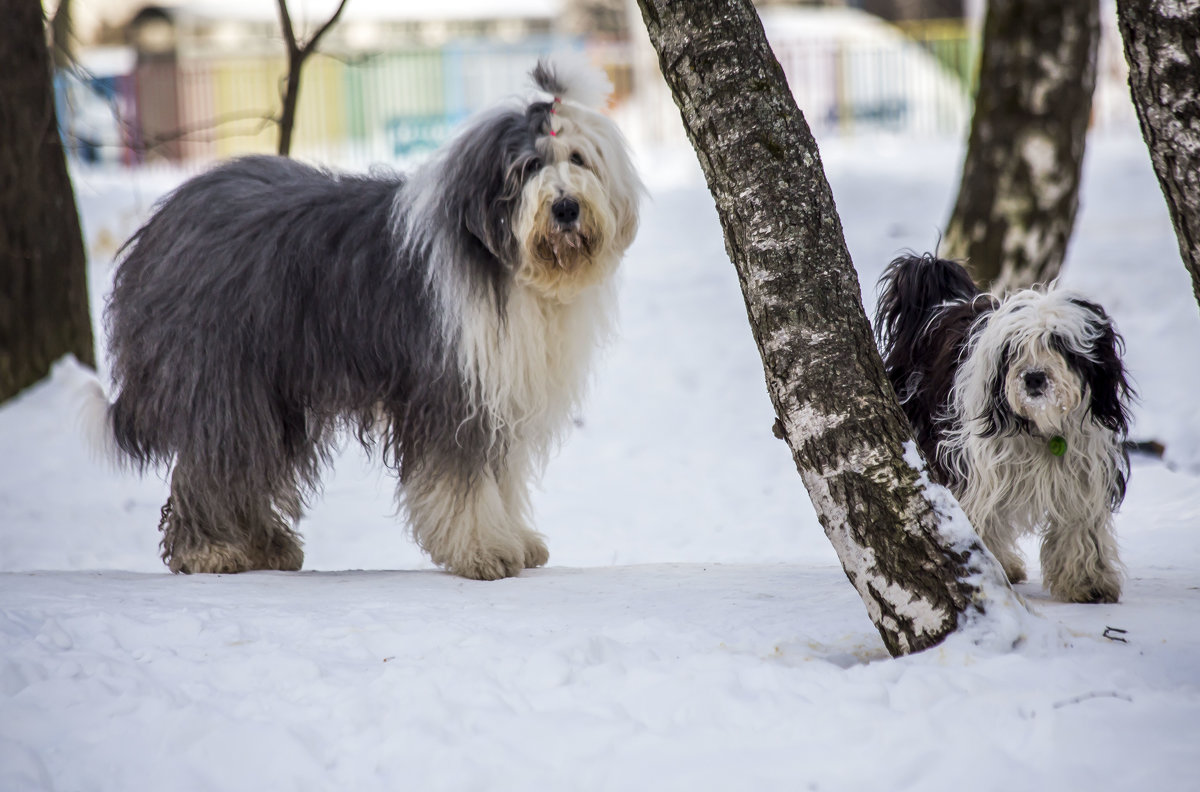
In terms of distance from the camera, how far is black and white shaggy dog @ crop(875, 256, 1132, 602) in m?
3.76

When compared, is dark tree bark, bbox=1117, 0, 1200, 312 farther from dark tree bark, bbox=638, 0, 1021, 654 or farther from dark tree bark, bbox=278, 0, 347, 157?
dark tree bark, bbox=278, 0, 347, 157

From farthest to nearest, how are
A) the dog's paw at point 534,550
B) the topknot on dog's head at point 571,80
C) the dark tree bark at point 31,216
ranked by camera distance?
the dark tree bark at point 31,216
the dog's paw at point 534,550
the topknot on dog's head at point 571,80

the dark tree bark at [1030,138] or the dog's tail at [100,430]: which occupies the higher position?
the dark tree bark at [1030,138]

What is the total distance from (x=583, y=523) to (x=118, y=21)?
23.8m

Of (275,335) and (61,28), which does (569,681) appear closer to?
(275,335)

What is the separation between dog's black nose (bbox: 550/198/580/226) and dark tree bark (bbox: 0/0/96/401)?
3604mm

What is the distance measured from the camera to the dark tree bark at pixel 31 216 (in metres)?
6.23

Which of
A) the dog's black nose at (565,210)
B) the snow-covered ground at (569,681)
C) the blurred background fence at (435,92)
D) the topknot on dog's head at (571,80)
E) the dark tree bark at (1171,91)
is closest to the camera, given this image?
the snow-covered ground at (569,681)

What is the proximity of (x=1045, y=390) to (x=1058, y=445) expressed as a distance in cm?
22

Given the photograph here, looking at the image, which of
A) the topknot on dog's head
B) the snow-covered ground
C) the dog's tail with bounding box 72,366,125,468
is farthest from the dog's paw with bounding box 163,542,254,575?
the topknot on dog's head

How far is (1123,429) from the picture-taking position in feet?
12.8

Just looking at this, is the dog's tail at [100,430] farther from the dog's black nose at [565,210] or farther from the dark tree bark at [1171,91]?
the dark tree bark at [1171,91]

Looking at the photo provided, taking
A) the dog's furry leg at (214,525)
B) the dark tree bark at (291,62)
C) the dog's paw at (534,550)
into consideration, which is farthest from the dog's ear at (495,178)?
the dark tree bark at (291,62)

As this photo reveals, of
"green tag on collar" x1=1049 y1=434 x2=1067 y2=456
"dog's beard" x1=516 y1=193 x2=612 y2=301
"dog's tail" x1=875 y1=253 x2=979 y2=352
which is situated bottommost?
"green tag on collar" x1=1049 y1=434 x2=1067 y2=456
